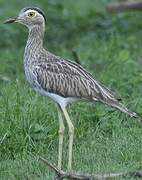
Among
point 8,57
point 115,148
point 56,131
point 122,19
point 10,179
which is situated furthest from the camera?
point 122,19

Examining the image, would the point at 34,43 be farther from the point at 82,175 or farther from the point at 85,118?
the point at 82,175

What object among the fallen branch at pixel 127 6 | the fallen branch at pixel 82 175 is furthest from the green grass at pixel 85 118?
the fallen branch at pixel 127 6

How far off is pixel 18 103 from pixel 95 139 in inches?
39.8

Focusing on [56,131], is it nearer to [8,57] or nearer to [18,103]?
[18,103]

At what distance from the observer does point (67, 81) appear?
28.4ft

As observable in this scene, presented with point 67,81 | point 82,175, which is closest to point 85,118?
point 67,81

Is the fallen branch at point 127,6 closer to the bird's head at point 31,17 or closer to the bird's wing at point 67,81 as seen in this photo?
the bird's head at point 31,17

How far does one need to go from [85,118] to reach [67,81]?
3.94 feet

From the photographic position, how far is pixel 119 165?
819 centimetres

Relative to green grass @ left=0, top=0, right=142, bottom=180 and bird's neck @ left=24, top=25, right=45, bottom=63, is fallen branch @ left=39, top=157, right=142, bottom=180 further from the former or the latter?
bird's neck @ left=24, top=25, right=45, bottom=63

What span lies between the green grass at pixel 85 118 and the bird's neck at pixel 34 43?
0.77m

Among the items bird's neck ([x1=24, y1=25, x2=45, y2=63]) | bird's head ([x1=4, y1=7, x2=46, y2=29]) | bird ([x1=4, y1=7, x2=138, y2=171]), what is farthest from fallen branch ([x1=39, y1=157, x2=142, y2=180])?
bird's head ([x1=4, y1=7, x2=46, y2=29])

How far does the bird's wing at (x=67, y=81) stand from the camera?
8562 mm

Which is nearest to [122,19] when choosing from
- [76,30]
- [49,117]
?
[76,30]
